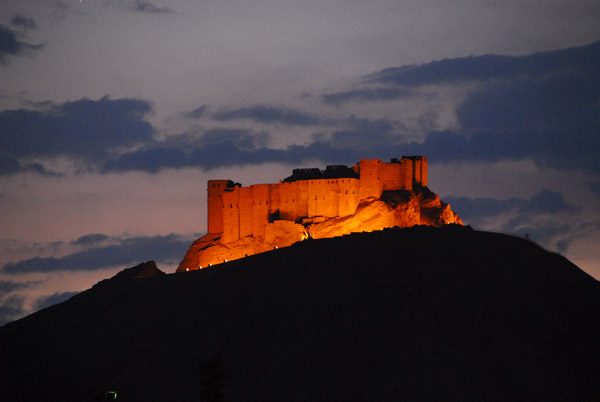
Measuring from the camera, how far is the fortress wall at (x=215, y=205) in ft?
275

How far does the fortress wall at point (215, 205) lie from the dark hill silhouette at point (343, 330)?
17.5 m

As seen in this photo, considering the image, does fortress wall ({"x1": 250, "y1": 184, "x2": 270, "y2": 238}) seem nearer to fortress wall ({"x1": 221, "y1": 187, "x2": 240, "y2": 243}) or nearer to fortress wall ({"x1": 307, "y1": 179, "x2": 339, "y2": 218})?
fortress wall ({"x1": 221, "y1": 187, "x2": 240, "y2": 243})

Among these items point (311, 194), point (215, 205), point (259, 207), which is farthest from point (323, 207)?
point (215, 205)

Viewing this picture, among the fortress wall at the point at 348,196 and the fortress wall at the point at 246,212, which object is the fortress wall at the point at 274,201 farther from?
the fortress wall at the point at 348,196

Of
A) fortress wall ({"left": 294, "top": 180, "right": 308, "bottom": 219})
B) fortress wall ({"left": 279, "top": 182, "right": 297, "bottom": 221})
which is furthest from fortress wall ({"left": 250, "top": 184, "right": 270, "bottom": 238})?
fortress wall ({"left": 294, "top": 180, "right": 308, "bottom": 219})

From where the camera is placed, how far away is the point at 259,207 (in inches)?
3169

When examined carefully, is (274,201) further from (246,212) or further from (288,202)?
(246,212)

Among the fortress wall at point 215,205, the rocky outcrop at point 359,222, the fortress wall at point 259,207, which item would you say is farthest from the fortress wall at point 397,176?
the fortress wall at point 215,205

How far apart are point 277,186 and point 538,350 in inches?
1472

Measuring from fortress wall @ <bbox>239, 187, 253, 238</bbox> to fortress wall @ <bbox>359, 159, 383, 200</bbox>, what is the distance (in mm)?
10601

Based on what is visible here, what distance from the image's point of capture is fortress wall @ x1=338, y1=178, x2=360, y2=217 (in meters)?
76.6

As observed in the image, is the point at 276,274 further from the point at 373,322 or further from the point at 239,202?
the point at 239,202

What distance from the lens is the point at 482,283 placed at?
54375 mm

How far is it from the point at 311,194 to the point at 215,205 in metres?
11.0
